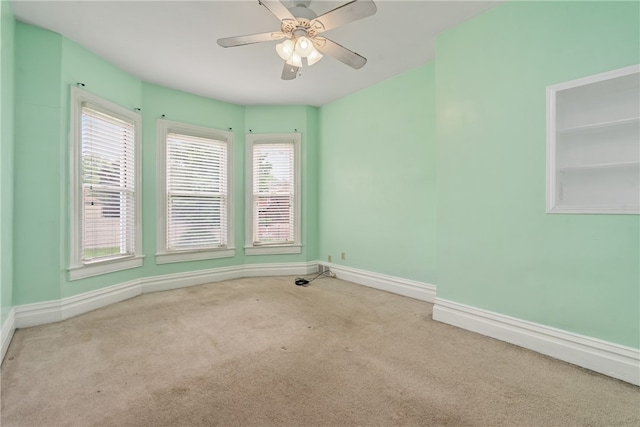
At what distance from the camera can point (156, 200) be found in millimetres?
3992

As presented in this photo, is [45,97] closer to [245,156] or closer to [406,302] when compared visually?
[245,156]

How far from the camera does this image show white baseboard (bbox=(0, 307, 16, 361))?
214 cm

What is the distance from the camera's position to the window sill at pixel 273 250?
4.79 metres

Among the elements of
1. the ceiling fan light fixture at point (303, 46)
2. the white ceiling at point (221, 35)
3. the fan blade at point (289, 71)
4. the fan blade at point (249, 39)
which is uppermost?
the white ceiling at point (221, 35)

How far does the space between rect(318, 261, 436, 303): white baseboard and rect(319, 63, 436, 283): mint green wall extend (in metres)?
0.08

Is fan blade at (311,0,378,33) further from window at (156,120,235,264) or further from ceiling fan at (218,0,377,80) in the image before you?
window at (156,120,235,264)

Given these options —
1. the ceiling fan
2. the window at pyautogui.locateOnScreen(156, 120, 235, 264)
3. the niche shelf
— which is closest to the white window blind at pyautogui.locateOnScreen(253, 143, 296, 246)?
the window at pyautogui.locateOnScreen(156, 120, 235, 264)

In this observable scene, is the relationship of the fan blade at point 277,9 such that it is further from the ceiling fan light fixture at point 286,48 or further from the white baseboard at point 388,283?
the white baseboard at point 388,283

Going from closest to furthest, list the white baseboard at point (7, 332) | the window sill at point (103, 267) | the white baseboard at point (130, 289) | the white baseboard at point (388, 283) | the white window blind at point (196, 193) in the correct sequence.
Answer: the white baseboard at point (7, 332)
the white baseboard at point (130, 289)
the window sill at point (103, 267)
the white baseboard at point (388, 283)
the white window blind at point (196, 193)

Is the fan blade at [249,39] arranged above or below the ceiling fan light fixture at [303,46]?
above

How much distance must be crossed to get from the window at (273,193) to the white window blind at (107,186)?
1.68 m

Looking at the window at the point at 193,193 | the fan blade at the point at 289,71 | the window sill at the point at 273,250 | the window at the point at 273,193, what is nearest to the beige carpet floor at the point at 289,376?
the window at the point at 193,193

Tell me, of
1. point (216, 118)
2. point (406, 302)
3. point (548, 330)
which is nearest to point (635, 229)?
point (548, 330)

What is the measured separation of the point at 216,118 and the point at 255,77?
1153 millimetres
